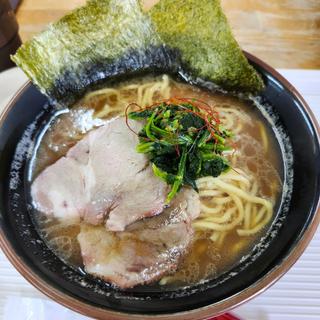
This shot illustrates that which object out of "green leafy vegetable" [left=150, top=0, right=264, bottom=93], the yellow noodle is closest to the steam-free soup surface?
the yellow noodle

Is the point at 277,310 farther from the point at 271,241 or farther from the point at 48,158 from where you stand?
the point at 48,158

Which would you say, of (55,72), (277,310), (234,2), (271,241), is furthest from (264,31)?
(277,310)

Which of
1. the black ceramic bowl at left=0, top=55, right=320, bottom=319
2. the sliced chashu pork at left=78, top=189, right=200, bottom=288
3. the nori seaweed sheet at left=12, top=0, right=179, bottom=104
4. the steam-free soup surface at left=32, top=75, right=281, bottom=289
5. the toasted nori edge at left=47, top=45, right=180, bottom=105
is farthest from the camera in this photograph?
the toasted nori edge at left=47, top=45, right=180, bottom=105

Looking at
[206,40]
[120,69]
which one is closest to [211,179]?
[206,40]

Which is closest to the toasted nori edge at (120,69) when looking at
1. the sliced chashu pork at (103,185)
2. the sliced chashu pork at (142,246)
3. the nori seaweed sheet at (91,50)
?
the nori seaweed sheet at (91,50)

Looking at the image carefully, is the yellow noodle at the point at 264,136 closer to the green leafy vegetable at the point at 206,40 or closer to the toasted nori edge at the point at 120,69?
the green leafy vegetable at the point at 206,40

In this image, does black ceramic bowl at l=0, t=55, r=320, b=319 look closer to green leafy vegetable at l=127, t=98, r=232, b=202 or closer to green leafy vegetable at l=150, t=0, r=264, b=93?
green leafy vegetable at l=150, t=0, r=264, b=93
